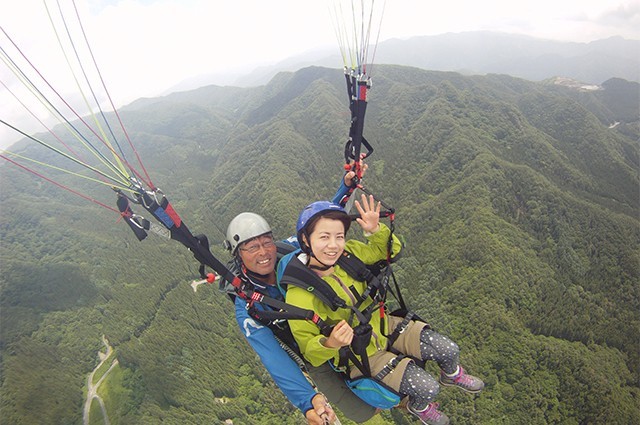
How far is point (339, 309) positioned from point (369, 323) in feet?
1.44

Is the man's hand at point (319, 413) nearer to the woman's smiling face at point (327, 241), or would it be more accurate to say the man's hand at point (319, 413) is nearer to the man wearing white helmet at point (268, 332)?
the man wearing white helmet at point (268, 332)

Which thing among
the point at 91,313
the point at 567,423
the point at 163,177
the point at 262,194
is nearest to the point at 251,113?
the point at 163,177

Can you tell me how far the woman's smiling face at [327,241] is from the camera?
3.77m

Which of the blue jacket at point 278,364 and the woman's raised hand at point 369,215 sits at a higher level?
the woman's raised hand at point 369,215

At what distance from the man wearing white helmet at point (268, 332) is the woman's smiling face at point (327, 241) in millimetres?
882

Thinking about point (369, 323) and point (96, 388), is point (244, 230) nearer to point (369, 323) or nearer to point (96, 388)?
point (369, 323)

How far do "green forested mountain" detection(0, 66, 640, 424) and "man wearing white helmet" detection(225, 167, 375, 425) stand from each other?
53627 mm

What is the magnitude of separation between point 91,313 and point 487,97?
14771cm

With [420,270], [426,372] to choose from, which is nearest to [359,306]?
[426,372]

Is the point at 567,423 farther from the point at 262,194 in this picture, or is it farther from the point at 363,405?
the point at 262,194

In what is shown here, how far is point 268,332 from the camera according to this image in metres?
3.76

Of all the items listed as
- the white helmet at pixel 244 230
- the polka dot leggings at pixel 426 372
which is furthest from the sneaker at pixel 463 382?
the white helmet at pixel 244 230

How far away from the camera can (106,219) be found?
121000mm

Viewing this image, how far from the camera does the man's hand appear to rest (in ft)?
10.5
